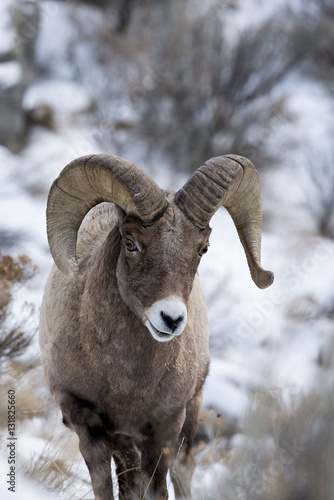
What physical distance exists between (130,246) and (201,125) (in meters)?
12.6

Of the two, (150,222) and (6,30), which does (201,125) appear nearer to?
(6,30)

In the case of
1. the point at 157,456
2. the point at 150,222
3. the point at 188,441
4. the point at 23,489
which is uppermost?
the point at 150,222

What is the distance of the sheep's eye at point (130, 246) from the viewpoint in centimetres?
395

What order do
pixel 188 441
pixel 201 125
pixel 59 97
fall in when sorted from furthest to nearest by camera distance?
pixel 201 125 → pixel 59 97 → pixel 188 441

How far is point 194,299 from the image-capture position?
Answer: 5.14m

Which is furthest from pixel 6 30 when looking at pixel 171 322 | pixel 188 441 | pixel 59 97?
pixel 171 322

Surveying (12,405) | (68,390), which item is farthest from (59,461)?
(68,390)

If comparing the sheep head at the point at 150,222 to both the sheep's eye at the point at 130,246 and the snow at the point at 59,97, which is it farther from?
the snow at the point at 59,97

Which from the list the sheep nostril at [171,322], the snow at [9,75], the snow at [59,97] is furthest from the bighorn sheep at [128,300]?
the snow at [59,97]

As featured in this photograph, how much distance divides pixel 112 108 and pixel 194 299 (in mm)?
11487

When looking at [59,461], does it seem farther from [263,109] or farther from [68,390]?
[263,109]

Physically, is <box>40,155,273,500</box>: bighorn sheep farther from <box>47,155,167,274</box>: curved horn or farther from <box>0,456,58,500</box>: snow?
<box>0,456,58,500</box>: snow

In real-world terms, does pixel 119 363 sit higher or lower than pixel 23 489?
higher

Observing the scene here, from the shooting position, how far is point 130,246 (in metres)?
3.97
